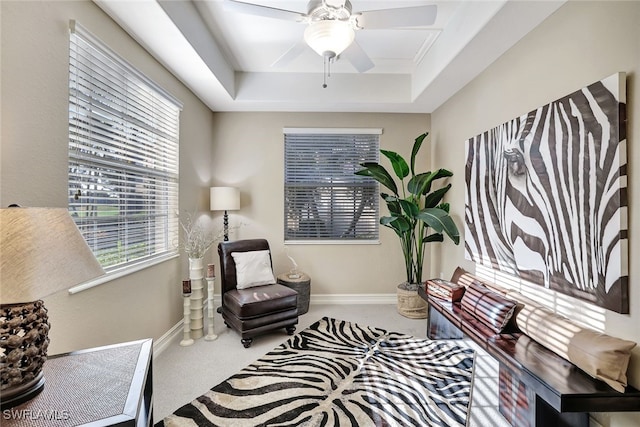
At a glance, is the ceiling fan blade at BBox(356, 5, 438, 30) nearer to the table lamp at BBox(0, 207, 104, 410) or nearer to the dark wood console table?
the table lamp at BBox(0, 207, 104, 410)

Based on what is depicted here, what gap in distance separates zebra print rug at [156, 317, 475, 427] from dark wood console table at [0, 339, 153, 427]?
A: 2.54 ft

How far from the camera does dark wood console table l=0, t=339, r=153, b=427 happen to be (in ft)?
2.91

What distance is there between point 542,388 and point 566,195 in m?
1.15

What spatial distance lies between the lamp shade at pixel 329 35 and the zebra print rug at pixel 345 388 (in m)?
2.38

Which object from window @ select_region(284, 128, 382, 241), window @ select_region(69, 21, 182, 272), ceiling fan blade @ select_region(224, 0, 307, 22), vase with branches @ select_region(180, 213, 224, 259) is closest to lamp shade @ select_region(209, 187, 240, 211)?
vase with branches @ select_region(180, 213, 224, 259)

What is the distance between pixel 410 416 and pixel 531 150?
205 centimetres

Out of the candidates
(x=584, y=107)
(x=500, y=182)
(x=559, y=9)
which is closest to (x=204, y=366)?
(x=500, y=182)

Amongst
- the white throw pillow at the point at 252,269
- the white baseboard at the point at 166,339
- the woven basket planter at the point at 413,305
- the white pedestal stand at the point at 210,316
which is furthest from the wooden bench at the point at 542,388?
the white baseboard at the point at 166,339

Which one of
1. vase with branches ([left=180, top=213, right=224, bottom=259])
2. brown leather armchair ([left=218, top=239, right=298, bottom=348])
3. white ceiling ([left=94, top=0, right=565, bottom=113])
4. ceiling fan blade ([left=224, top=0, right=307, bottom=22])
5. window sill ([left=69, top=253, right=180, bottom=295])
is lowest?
brown leather armchair ([left=218, top=239, right=298, bottom=348])

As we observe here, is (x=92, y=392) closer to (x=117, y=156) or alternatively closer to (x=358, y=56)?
(x=117, y=156)

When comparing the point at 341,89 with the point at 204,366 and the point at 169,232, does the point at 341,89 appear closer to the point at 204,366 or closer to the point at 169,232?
the point at 169,232

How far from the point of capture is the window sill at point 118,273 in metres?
1.66

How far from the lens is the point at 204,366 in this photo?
2350mm

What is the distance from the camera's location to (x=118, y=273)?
2.02m
